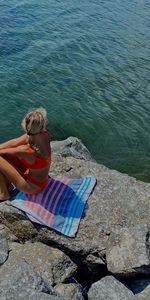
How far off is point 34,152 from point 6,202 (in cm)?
184

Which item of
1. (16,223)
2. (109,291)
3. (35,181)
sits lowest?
(109,291)

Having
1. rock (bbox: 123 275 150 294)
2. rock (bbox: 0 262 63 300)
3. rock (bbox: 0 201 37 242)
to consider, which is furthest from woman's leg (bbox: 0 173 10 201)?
rock (bbox: 123 275 150 294)

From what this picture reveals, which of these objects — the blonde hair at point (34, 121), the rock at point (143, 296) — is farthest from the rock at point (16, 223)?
the rock at point (143, 296)

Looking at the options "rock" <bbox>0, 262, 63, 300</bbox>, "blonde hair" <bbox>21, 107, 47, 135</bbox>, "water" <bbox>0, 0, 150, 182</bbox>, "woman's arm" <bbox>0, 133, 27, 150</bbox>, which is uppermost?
"blonde hair" <bbox>21, 107, 47, 135</bbox>

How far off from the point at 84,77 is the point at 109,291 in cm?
1624

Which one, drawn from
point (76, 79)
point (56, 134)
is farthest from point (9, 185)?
point (76, 79)

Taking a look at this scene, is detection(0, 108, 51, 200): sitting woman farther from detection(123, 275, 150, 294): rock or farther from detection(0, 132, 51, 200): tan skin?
detection(123, 275, 150, 294): rock

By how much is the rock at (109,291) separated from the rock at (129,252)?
245 millimetres

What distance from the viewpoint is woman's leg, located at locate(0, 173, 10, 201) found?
8107 mm

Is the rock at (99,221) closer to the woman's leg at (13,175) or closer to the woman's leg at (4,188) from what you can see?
the woman's leg at (4,188)

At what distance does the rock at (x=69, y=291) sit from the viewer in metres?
6.72

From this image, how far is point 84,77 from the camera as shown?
2097cm

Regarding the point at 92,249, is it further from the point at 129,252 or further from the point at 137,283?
the point at 137,283

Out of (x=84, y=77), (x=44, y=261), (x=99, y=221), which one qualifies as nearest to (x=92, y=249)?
(x=99, y=221)
